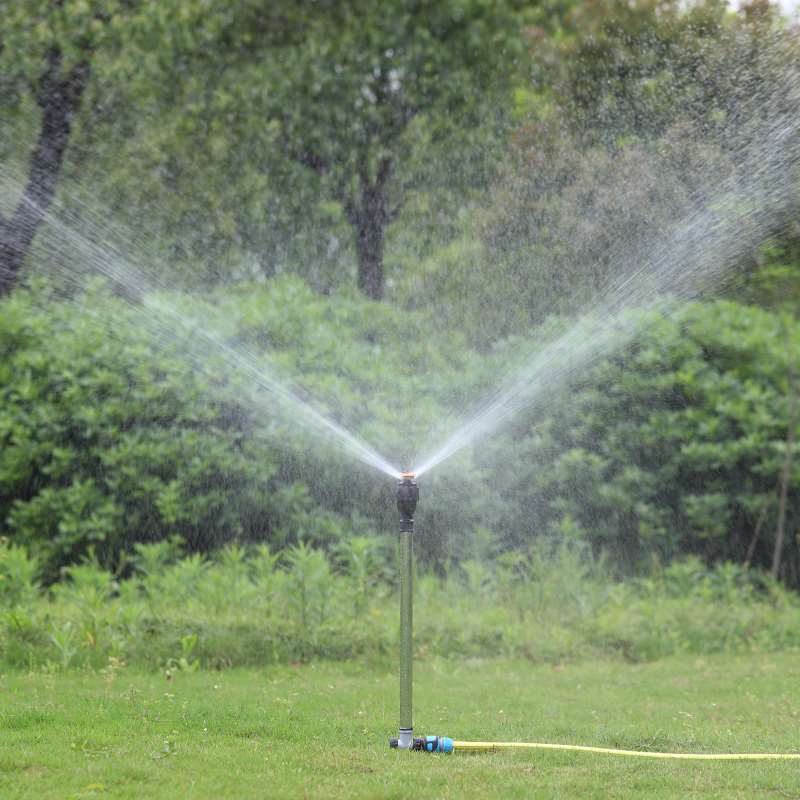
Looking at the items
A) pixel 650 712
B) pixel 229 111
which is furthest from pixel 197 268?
pixel 650 712

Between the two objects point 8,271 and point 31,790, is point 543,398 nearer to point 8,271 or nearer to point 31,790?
point 8,271

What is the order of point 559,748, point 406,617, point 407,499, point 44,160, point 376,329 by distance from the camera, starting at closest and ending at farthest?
point 407,499, point 406,617, point 559,748, point 376,329, point 44,160

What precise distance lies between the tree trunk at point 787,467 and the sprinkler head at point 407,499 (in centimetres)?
517

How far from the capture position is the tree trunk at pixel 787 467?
346 inches

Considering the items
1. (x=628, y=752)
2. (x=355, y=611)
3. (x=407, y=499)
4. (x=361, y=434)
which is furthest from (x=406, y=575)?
(x=361, y=434)

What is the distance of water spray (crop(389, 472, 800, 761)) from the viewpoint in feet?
14.1

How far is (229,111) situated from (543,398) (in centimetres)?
460

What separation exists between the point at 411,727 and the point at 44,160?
320 inches

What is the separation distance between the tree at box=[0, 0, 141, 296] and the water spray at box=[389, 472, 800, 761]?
766cm

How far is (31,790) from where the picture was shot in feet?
12.6

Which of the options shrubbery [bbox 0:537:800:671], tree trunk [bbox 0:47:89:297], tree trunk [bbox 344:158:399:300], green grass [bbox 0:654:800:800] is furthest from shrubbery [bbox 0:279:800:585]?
green grass [bbox 0:654:800:800]

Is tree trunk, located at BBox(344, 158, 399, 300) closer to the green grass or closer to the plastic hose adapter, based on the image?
the green grass

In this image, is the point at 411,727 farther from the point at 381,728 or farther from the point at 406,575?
the point at 406,575

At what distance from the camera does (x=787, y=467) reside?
884 centimetres
